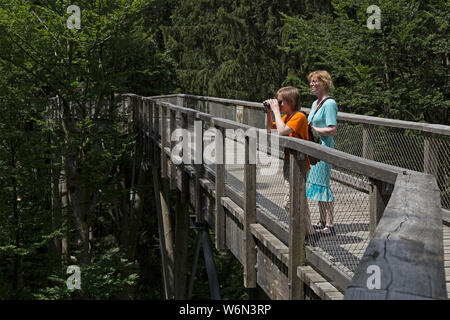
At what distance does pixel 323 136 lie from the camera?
16.8 ft

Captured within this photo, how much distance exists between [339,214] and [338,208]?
0.28ft

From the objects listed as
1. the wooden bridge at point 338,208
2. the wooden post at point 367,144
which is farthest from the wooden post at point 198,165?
the wooden post at point 367,144

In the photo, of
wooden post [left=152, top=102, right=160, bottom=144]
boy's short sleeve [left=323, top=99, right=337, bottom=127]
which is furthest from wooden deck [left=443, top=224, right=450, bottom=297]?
wooden post [left=152, top=102, right=160, bottom=144]

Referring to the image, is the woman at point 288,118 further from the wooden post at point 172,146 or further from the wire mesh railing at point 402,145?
the wooden post at point 172,146

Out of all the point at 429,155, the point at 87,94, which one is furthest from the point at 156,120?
the point at 429,155

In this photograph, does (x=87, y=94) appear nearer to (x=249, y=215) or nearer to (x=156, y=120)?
(x=156, y=120)

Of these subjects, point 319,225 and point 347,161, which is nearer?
point 347,161

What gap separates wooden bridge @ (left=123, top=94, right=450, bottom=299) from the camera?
166 centimetres

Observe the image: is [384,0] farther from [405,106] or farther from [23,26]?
[23,26]

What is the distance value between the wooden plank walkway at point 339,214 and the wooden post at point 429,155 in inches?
26.8

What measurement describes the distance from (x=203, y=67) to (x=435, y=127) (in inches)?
960

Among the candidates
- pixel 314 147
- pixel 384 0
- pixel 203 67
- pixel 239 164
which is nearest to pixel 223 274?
pixel 203 67

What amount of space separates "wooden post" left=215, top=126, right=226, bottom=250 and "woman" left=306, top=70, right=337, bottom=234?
1730 millimetres

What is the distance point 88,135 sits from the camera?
1723cm
